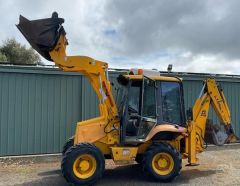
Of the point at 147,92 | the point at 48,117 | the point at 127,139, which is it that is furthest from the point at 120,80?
the point at 48,117

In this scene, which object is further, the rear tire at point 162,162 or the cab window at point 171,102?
the cab window at point 171,102

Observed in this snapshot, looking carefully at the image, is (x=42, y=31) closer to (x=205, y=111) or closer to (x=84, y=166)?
(x=84, y=166)

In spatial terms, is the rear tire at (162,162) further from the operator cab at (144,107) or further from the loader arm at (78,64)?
the loader arm at (78,64)

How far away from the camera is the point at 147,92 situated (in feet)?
27.1

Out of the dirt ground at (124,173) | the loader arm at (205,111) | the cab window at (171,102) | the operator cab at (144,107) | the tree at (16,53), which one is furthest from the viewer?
the tree at (16,53)

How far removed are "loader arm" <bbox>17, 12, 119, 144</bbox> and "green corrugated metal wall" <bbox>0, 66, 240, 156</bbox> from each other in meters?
2.89

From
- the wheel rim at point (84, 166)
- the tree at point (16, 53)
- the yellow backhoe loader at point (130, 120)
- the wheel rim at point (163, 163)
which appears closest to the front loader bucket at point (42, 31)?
the yellow backhoe loader at point (130, 120)

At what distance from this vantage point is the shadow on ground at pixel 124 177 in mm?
7887

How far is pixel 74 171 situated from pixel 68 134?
3971mm

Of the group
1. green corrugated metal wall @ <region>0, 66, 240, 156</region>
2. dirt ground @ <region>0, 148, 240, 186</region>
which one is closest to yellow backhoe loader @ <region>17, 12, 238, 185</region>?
dirt ground @ <region>0, 148, 240, 186</region>

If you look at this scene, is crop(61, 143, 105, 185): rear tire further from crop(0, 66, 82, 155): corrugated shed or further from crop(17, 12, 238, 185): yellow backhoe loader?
crop(0, 66, 82, 155): corrugated shed

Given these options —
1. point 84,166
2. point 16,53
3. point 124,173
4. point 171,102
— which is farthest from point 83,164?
point 16,53

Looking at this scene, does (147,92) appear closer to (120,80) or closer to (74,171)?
(120,80)

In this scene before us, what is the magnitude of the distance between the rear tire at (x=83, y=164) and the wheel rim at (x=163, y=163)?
1.26 meters
